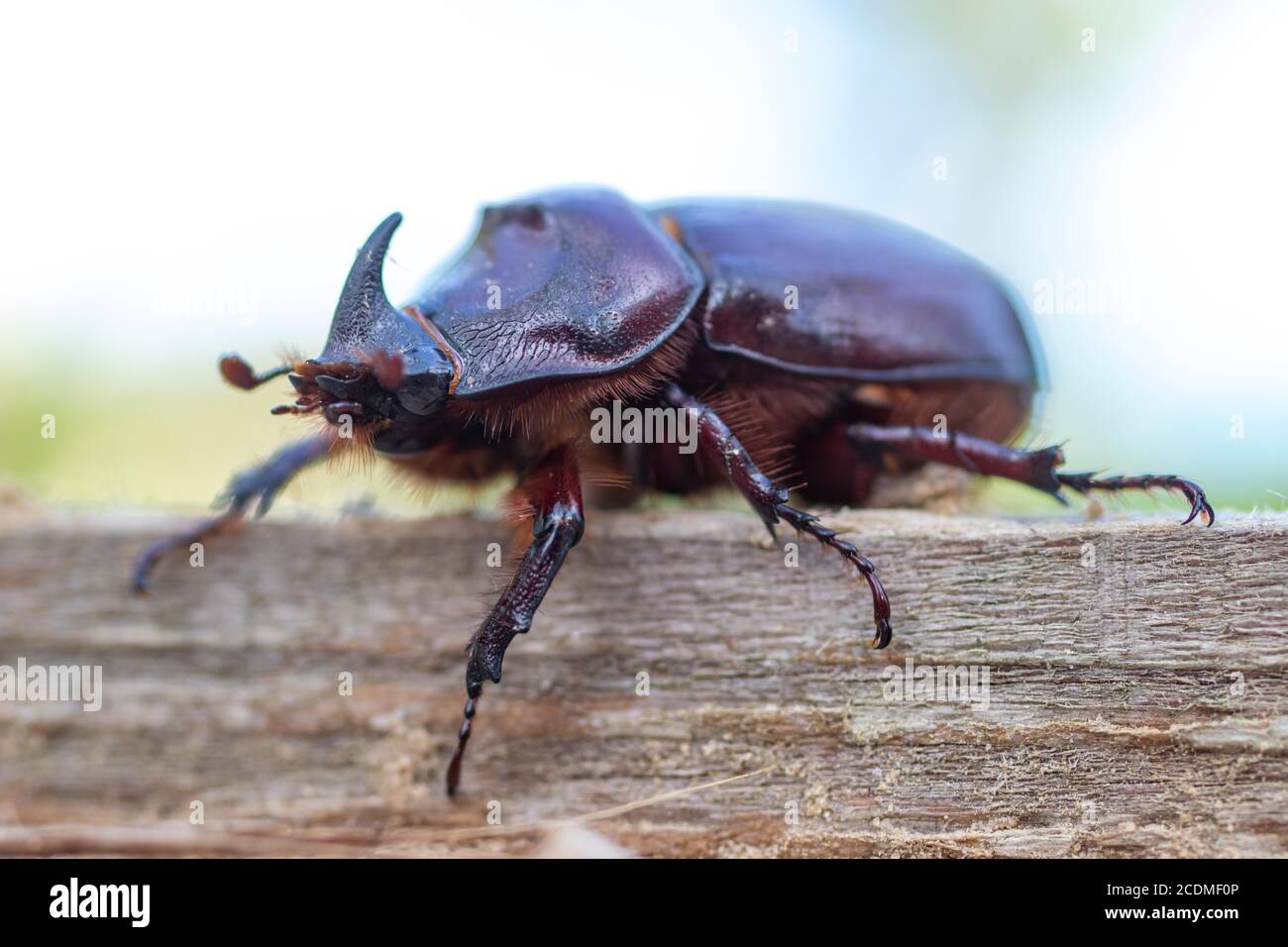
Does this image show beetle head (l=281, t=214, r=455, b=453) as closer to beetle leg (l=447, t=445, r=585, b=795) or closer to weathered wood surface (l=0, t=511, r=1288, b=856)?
beetle leg (l=447, t=445, r=585, b=795)

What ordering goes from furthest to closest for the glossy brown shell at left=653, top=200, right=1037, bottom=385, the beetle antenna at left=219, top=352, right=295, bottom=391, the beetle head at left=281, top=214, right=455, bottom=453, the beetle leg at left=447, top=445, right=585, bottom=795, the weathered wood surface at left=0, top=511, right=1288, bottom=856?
the glossy brown shell at left=653, top=200, right=1037, bottom=385 < the beetle antenna at left=219, top=352, right=295, bottom=391 < the beetle head at left=281, top=214, right=455, bottom=453 < the beetle leg at left=447, top=445, right=585, bottom=795 < the weathered wood surface at left=0, top=511, right=1288, bottom=856

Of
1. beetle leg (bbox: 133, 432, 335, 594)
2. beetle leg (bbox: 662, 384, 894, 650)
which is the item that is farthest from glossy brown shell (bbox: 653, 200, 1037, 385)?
beetle leg (bbox: 133, 432, 335, 594)

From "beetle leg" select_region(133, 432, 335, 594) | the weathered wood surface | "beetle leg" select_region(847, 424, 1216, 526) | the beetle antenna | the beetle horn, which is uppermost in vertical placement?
the beetle horn

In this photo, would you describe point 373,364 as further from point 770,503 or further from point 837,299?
point 837,299

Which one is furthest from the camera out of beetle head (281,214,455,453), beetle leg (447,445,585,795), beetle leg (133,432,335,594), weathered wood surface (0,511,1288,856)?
beetle leg (133,432,335,594)

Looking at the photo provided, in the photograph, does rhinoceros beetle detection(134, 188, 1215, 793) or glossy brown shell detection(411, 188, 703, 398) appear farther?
glossy brown shell detection(411, 188, 703, 398)

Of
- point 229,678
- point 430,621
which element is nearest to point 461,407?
point 430,621

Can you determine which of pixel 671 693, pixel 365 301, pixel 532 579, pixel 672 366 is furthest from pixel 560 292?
pixel 671 693
